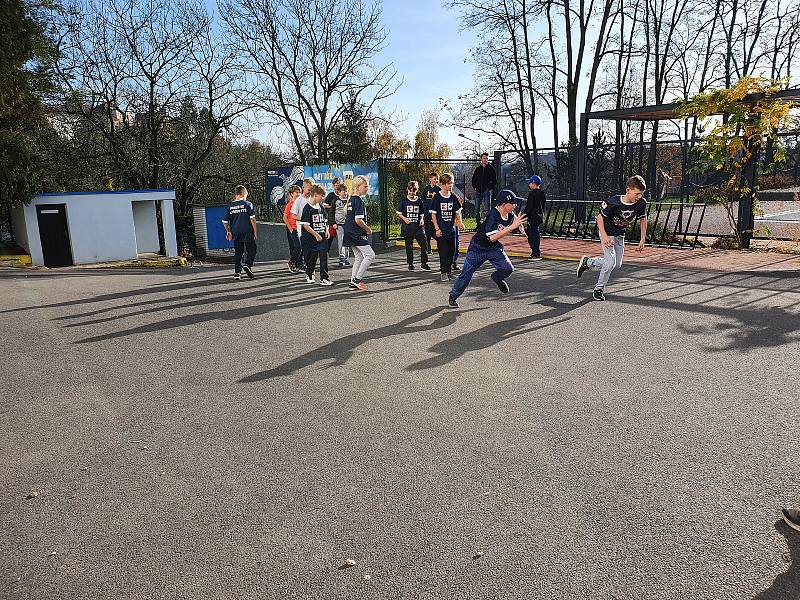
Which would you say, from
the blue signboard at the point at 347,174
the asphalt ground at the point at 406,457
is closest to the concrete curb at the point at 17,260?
the blue signboard at the point at 347,174

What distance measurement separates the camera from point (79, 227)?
65.3 ft

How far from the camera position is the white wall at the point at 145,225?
76.5 feet

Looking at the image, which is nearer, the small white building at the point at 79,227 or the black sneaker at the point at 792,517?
the black sneaker at the point at 792,517

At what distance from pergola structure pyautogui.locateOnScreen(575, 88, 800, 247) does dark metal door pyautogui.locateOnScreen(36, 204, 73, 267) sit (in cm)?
1595

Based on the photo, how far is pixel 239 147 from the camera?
28906 millimetres

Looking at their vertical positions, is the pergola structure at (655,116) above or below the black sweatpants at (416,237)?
above

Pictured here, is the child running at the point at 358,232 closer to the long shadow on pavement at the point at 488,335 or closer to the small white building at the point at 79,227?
the long shadow on pavement at the point at 488,335

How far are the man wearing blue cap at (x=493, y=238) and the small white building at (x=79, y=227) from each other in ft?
50.1

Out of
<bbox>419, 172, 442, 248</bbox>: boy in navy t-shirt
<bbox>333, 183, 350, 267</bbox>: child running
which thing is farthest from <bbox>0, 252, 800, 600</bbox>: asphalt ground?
<bbox>333, 183, 350, 267</bbox>: child running

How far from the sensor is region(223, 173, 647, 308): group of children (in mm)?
8789

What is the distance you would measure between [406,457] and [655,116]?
16424 mm

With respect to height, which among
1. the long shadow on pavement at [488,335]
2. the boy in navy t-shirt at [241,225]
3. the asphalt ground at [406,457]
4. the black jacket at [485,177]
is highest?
the black jacket at [485,177]

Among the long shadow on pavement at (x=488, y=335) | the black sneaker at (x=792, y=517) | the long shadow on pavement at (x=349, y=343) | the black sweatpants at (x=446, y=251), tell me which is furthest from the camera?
the black sweatpants at (x=446, y=251)

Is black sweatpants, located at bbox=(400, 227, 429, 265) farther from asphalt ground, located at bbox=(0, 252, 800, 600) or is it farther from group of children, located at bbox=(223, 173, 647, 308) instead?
asphalt ground, located at bbox=(0, 252, 800, 600)
